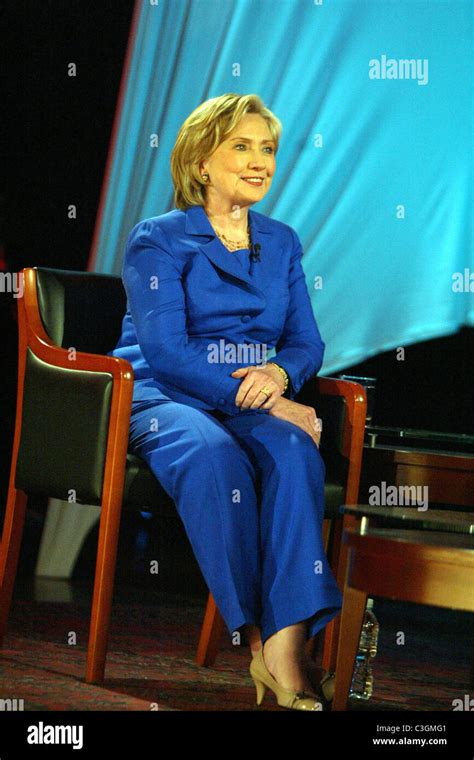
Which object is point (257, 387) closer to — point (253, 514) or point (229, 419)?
point (229, 419)

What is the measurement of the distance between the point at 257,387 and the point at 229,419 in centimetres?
12

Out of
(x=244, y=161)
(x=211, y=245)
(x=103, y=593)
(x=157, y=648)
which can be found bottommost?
(x=157, y=648)

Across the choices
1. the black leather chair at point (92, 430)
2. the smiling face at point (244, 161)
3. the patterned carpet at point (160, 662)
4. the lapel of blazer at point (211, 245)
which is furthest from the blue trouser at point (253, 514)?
the smiling face at point (244, 161)

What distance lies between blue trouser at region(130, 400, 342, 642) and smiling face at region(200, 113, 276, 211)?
2.05 feet

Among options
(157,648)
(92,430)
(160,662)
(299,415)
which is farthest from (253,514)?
(157,648)

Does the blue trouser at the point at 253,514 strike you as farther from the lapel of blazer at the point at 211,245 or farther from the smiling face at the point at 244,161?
the smiling face at the point at 244,161

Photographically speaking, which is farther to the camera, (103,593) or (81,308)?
(81,308)

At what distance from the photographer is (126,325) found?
9.72 feet

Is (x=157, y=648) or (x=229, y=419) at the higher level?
(x=229, y=419)

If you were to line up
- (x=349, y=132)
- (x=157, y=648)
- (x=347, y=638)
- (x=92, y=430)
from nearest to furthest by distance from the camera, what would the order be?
(x=347, y=638), (x=92, y=430), (x=157, y=648), (x=349, y=132)

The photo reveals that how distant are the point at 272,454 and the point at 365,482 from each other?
1.80 ft

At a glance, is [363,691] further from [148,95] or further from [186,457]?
[148,95]

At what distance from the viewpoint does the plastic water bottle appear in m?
2.60

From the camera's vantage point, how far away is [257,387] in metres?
2.68
